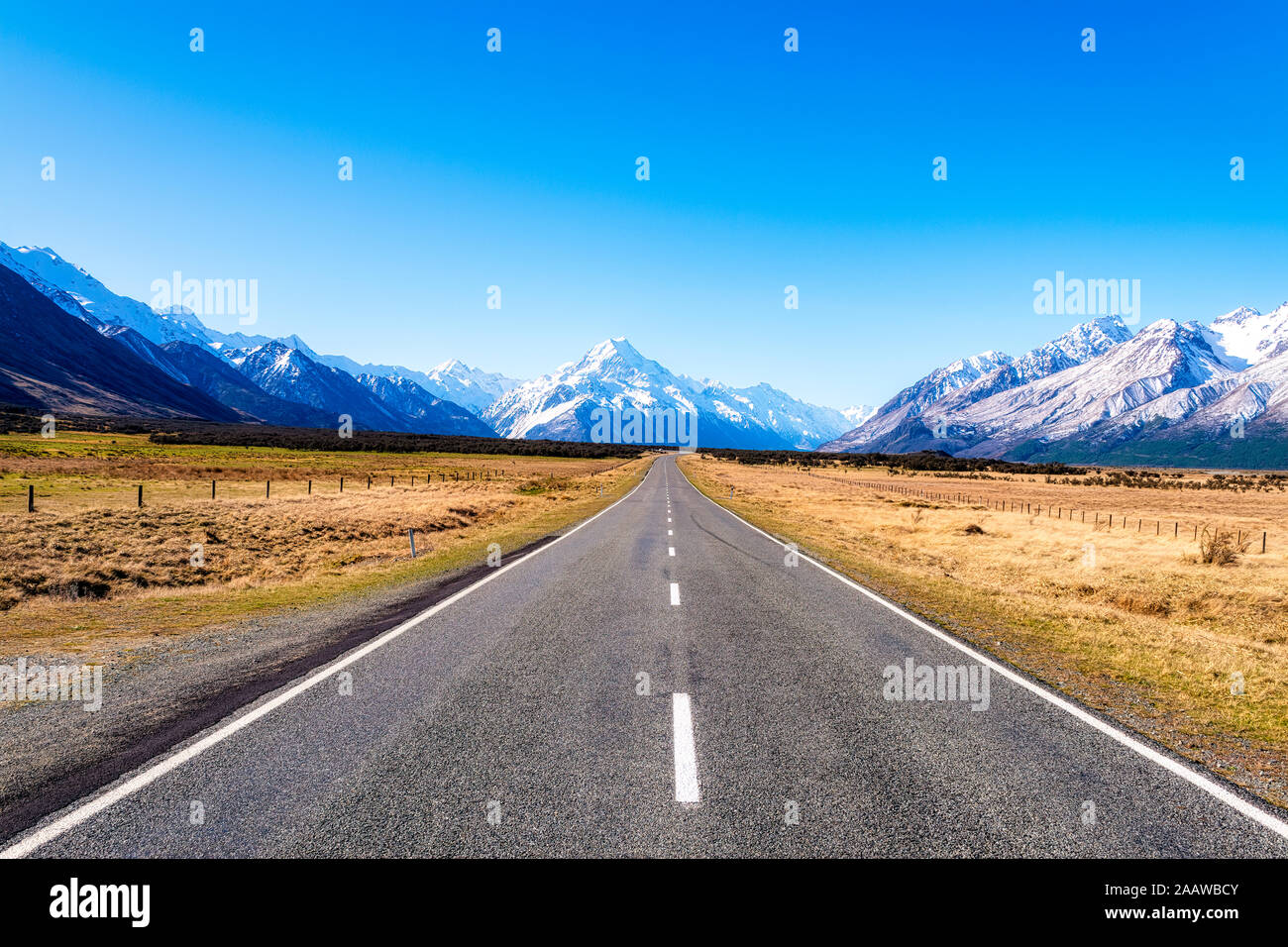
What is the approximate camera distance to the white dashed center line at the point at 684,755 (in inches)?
185

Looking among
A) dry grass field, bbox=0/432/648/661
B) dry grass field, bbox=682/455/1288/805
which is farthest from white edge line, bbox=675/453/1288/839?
dry grass field, bbox=0/432/648/661

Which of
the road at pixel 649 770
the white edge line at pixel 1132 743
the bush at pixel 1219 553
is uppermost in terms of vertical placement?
the road at pixel 649 770

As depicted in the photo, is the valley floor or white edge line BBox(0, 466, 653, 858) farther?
the valley floor

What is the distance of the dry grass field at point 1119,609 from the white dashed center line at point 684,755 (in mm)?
4581

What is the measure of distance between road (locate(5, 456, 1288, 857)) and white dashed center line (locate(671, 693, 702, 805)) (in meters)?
0.03

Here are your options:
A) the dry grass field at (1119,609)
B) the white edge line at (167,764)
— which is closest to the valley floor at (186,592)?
the white edge line at (167,764)

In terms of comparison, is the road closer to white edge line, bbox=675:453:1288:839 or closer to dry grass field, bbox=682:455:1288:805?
white edge line, bbox=675:453:1288:839

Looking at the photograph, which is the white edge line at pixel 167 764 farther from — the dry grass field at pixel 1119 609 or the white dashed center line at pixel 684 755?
the dry grass field at pixel 1119 609

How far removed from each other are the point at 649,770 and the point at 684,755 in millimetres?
397

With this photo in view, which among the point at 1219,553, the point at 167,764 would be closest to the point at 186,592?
the point at 167,764

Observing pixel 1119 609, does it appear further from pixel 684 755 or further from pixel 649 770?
pixel 649 770

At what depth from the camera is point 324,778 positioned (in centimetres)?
495

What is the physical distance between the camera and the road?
4180mm

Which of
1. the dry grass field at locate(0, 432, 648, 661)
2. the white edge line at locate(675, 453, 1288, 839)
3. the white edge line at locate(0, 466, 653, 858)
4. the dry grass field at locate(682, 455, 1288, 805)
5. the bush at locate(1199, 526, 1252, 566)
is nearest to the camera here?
the white edge line at locate(0, 466, 653, 858)
